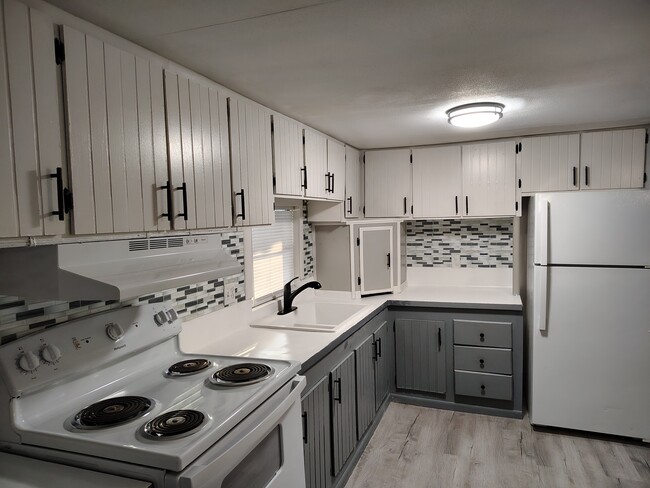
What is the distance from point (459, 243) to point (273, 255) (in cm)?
180

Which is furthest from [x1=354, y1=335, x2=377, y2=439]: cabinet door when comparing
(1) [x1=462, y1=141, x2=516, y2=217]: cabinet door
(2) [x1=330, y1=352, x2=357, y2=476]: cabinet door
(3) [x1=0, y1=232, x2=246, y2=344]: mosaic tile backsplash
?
(1) [x1=462, y1=141, x2=516, y2=217]: cabinet door

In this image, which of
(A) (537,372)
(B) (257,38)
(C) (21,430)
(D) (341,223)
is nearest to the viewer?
(C) (21,430)

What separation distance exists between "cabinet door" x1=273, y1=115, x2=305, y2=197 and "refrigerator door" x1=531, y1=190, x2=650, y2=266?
5.34 ft

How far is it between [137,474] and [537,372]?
9.04 feet

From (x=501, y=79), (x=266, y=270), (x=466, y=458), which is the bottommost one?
(x=466, y=458)

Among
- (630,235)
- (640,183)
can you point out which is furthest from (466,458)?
(640,183)

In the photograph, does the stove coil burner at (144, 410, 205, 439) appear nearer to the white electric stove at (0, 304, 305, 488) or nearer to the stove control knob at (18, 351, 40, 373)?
the white electric stove at (0, 304, 305, 488)

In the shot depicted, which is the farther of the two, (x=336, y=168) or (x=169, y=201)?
(x=336, y=168)

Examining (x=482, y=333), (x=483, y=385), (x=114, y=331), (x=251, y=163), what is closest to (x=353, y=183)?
(x=482, y=333)

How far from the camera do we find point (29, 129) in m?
1.14

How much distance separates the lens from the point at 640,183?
10.2ft

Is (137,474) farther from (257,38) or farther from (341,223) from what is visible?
(341,223)

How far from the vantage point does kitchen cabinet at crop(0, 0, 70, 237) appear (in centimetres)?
108

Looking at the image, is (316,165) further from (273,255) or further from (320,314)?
(320,314)
